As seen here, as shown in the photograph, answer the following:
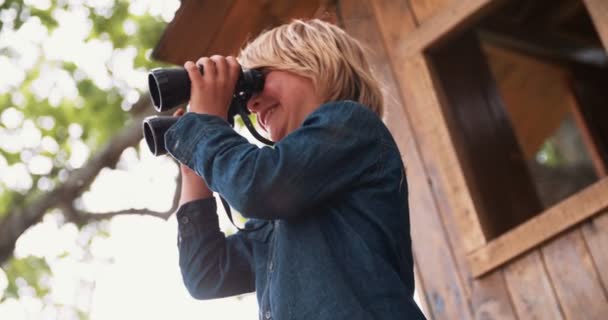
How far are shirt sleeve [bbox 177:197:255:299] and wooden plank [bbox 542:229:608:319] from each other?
0.96 metres

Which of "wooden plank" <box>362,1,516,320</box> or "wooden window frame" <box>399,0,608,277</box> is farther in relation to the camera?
"wooden plank" <box>362,1,516,320</box>

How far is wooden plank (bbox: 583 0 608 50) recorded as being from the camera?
8.63ft

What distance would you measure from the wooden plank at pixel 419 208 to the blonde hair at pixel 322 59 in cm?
94

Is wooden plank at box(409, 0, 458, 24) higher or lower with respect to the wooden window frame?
higher

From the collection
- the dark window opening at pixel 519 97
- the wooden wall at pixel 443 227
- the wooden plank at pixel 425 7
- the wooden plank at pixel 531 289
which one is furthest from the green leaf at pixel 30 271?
the wooden plank at pixel 531 289

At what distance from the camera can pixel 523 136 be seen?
5.98 m

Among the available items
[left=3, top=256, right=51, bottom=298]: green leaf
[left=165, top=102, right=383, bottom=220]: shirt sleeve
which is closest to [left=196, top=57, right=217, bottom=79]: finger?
[left=165, top=102, right=383, bottom=220]: shirt sleeve

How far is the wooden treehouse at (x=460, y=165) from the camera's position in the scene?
8.61 feet

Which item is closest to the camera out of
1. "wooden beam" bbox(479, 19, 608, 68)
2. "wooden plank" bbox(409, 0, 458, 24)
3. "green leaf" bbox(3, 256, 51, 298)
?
"wooden plank" bbox(409, 0, 458, 24)

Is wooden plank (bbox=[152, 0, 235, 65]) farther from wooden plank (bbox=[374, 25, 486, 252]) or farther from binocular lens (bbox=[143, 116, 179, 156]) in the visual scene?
binocular lens (bbox=[143, 116, 179, 156])

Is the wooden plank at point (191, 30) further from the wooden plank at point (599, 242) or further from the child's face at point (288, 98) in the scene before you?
the wooden plank at point (599, 242)

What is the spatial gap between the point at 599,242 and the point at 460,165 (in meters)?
0.64

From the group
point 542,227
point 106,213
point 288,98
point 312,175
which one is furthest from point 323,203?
point 106,213

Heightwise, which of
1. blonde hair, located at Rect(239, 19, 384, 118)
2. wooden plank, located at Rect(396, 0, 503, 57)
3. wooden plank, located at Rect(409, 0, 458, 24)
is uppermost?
wooden plank, located at Rect(409, 0, 458, 24)
